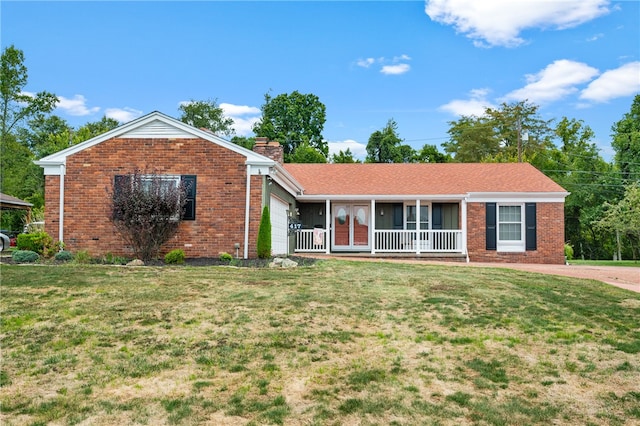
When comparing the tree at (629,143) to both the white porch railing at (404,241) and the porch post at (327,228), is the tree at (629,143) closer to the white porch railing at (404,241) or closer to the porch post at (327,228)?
the white porch railing at (404,241)

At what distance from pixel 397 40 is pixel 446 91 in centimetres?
776

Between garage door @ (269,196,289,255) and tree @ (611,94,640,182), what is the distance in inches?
931

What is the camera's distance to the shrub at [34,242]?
13.7 meters

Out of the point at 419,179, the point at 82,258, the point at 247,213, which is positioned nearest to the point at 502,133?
the point at 419,179

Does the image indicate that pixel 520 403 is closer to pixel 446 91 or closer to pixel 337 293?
pixel 337 293

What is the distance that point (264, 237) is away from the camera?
539 inches

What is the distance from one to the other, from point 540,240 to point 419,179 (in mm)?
5203

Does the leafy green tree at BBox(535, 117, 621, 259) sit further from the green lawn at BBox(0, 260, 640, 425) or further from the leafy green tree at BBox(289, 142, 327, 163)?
the green lawn at BBox(0, 260, 640, 425)

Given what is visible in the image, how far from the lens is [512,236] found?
19188mm

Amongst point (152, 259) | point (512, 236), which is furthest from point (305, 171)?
point (152, 259)

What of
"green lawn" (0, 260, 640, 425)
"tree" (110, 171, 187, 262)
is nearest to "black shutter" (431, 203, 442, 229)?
"tree" (110, 171, 187, 262)

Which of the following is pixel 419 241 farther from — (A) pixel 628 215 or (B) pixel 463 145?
(B) pixel 463 145

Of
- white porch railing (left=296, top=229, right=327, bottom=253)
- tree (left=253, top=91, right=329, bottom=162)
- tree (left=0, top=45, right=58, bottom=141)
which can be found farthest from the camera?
tree (left=253, top=91, right=329, bottom=162)

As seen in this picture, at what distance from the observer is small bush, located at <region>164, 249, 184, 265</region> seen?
12672 millimetres
